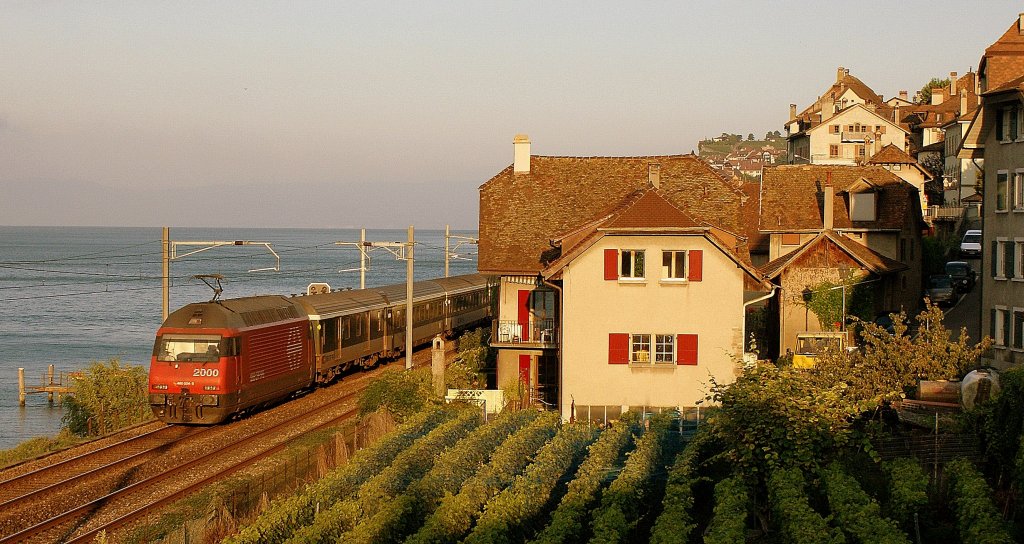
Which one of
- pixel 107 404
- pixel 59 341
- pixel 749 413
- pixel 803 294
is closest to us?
pixel 749 413

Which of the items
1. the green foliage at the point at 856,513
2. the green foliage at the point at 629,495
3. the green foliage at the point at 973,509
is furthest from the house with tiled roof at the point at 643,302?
the green foliage at the point at 973,509

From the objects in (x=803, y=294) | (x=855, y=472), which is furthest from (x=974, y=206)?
(x=855, y=472)

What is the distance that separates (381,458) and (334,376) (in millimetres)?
15946

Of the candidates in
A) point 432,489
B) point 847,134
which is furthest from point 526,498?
point 847,134

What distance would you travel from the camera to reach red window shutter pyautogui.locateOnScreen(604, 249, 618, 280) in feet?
101

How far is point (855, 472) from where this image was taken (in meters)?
20.3

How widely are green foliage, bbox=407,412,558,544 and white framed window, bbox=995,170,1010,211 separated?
16077 mm

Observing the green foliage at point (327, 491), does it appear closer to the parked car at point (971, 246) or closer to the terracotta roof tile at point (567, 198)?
the terracotta roof tile at point (567, 198)

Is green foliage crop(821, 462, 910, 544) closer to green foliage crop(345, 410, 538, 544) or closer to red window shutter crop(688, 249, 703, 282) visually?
green foliage crop(345, 410, 538, 544)

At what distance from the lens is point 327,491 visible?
18.2m

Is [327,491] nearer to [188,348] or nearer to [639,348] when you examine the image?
[188,348]

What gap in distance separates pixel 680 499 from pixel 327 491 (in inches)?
236

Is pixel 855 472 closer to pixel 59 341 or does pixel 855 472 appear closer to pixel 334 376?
pixel 334 376

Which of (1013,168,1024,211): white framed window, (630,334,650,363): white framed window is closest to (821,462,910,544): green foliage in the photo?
(630,334,650,363): white framed window
